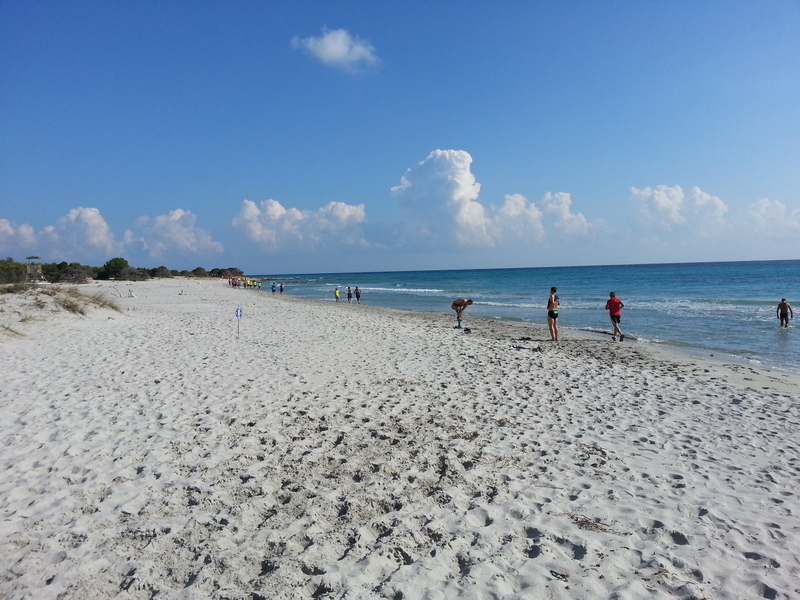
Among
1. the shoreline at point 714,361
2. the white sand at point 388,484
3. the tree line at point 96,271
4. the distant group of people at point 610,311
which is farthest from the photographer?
the tree line at point 96,271

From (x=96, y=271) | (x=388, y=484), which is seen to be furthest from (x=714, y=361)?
(x=96, y=271)

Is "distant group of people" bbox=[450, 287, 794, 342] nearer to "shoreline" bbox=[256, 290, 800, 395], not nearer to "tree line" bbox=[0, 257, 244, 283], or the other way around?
"shoreline" bbox=[256, 290, 800, 395]

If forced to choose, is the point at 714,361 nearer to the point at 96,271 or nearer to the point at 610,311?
the point at 610,311

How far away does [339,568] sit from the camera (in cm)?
310

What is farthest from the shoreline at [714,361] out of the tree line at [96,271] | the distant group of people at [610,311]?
the tree line at [96,271]

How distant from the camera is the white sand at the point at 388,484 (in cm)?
306

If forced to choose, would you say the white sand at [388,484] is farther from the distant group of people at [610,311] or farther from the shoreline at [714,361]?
the distant group of people at [610,311]

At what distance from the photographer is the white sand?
306 centimetres

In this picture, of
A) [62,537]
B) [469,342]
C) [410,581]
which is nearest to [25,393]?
[62,537]

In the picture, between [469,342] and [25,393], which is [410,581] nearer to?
[25,393]

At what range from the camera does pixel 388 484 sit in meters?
4.35

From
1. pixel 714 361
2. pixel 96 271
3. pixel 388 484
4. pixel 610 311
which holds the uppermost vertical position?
pixel 96 271

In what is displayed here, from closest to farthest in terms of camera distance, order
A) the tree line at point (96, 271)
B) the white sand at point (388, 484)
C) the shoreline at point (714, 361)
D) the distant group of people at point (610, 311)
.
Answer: the white sand at point (388, 484)
the shoreline at point (714, 361)
the distant group of people at point (610, 311)
the tree line at point (96, 271)

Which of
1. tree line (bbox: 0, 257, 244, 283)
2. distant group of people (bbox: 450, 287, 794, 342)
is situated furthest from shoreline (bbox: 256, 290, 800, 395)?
tree line (bbox: 0, 257, 244, 283)
